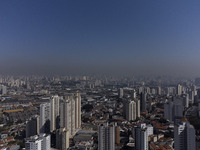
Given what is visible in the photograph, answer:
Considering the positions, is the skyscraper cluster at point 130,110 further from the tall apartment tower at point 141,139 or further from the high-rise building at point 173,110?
the tall apartment tower at point 141,139

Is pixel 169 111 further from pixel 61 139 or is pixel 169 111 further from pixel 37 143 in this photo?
pixel 37 143

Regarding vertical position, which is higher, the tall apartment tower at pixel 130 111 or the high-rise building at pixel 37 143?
the high-rise building at pixel 37 143

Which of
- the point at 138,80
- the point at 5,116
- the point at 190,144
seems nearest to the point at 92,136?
the point at 190,144

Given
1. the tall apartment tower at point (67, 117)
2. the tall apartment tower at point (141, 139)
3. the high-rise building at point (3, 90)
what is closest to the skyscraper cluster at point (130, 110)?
the tall apartment tower at point (67, 117)

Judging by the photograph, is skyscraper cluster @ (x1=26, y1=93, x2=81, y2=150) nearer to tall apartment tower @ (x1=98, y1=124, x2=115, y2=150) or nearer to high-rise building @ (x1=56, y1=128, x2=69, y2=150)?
high-rise building @ (x1=56, y1=128, x2=69, y2=150)

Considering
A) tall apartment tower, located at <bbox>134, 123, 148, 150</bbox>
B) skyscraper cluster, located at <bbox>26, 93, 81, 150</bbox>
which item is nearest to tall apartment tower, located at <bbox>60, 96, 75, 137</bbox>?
skyscraper cluster, located at <bbox>26, 93, 81, 150</bbox>
